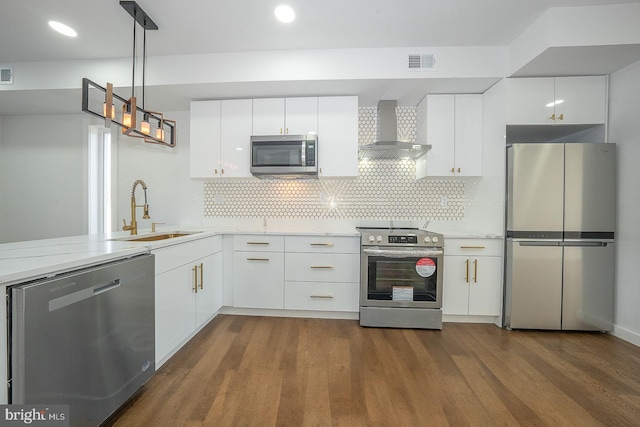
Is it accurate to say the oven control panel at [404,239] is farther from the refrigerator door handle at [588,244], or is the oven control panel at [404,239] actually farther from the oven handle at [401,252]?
the refrigerator door handle at [588,244]

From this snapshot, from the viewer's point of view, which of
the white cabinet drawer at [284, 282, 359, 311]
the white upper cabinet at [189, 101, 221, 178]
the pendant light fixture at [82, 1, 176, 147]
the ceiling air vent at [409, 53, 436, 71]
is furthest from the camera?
the white upper cabinet at [189, 101, 221, 178]

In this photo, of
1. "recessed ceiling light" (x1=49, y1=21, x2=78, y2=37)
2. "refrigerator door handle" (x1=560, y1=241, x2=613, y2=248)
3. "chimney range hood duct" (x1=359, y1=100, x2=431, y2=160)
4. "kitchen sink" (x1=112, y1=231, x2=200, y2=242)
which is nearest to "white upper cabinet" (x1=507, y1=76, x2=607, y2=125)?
"chimney range hood duct" (x1=359, y1=100, x2=431, y2=160)

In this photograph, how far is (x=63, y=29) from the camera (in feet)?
7.29

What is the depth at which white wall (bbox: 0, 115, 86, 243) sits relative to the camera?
343cm

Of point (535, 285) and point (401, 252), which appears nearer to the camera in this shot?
point (535, 285)

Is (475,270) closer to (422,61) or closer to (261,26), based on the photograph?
(422,61)

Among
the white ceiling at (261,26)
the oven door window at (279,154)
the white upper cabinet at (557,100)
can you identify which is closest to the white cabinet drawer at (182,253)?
the oven door window at (279,154)

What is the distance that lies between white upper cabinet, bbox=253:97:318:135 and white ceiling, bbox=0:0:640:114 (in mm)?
194

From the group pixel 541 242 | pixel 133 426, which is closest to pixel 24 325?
pixel 133 426


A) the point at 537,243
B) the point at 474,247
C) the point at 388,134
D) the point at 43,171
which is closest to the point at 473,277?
Answer: the point at 474,247

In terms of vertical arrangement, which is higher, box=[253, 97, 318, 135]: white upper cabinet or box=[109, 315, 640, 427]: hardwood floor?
box=[253, 97, 318, 135]: white upper cabinet

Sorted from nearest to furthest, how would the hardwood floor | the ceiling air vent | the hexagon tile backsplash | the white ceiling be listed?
1. the hardwood floor
2. the white ceiling
3. the ceiling air vent
4. the hexagon tile backsplash

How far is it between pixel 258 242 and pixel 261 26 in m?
1.95

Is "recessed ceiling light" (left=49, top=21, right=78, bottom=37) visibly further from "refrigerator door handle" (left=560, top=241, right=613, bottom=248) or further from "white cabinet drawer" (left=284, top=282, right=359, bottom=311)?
"refrigerator door handle" (left=560, top=241, right=613, bottom=248)
